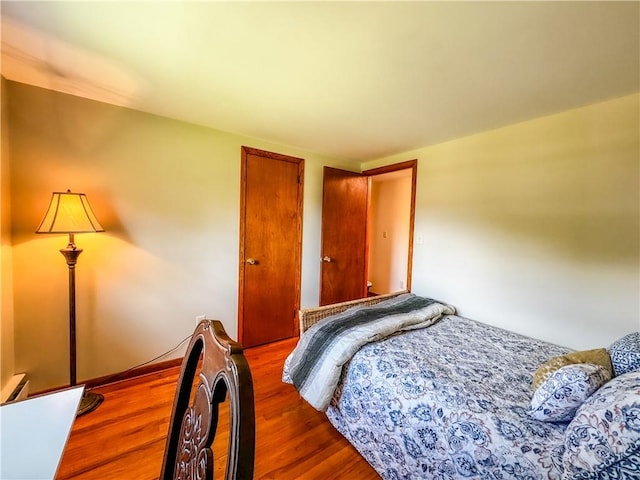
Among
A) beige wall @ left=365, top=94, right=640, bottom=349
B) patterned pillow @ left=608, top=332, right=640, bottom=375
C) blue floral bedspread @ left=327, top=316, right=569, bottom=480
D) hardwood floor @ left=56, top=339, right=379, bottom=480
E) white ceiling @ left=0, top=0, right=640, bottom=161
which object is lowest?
hardwood floor @ left=56, top=339, right=379, bottom=480

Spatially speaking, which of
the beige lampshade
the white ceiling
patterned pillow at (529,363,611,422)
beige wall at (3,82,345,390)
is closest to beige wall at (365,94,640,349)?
the white ceiling

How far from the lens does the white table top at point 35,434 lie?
0.62m

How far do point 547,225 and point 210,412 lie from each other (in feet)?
8.31

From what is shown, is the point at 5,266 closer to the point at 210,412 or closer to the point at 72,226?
the point at 72,226

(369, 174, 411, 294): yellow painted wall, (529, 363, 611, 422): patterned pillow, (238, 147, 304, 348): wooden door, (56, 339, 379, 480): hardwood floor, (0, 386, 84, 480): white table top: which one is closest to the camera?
(0, 386, 84, 480): white table top

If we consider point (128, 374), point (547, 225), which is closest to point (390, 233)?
point (547, 225)

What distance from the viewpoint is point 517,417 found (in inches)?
43.1

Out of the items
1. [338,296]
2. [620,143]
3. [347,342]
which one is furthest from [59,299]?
[620,143]

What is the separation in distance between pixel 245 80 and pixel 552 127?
2.31m

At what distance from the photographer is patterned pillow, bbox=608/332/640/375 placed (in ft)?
3.49

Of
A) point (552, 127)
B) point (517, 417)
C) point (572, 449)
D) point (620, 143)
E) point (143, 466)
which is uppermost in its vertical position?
point (552, 127)

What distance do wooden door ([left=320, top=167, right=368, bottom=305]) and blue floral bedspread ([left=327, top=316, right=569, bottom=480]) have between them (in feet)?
5.05

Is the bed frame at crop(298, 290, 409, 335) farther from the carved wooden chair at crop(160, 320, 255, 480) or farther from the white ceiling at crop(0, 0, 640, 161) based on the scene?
the white ceiling at crop(0, 0, 640, 161)

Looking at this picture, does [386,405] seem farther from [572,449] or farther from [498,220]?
[498,220]
